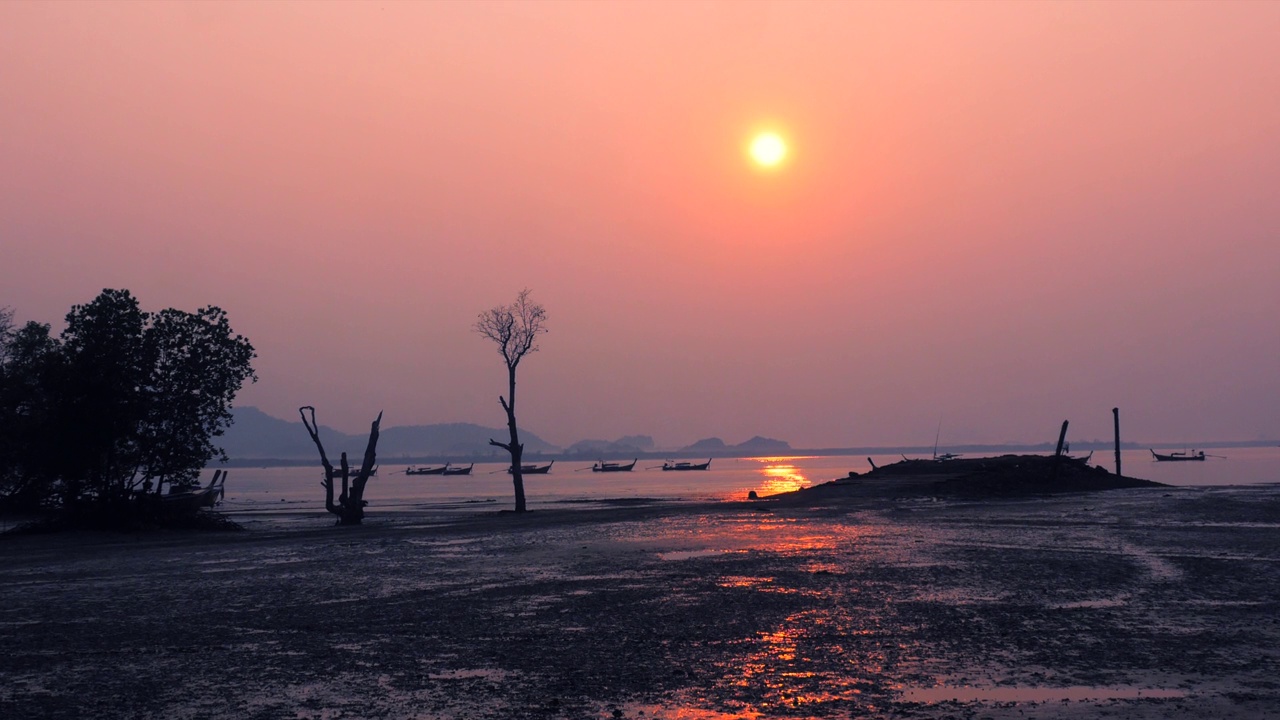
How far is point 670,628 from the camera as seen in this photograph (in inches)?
545

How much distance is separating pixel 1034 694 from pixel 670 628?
213 inches

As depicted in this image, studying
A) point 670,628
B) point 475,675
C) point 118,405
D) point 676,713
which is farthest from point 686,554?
point 118,405

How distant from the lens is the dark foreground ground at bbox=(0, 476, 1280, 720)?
388 inches

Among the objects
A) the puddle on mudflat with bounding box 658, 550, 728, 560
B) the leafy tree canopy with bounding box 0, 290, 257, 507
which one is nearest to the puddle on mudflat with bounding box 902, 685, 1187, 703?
the puddle on mudflat with bounding box 658, 550, 728, 560

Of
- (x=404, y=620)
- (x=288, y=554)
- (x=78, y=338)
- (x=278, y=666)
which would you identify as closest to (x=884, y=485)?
(x=288, y=554)

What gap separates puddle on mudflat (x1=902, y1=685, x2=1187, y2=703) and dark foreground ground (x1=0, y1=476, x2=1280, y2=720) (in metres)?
0.05

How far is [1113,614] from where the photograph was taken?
14250 millimetres

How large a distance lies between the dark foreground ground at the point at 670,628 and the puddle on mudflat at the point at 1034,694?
0.15ft

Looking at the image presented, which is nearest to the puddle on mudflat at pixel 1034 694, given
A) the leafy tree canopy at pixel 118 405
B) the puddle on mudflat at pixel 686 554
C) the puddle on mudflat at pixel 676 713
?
the puddle on mudflat at pixel 676 713

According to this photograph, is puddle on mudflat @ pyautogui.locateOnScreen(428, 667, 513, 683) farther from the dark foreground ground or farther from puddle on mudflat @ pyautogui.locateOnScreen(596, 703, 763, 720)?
puddle on mudflat @ pyautogui.locateOnScreen(596, 703, 763, 720)

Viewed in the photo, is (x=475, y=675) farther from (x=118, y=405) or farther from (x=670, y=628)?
(x=118, y=405)

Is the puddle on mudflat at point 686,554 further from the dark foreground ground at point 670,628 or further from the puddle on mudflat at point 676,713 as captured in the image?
the puddle on mudflat at point 676,713

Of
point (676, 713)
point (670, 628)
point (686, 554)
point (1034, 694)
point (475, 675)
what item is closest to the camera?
point (676, 713)

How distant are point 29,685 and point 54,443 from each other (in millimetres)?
29238
